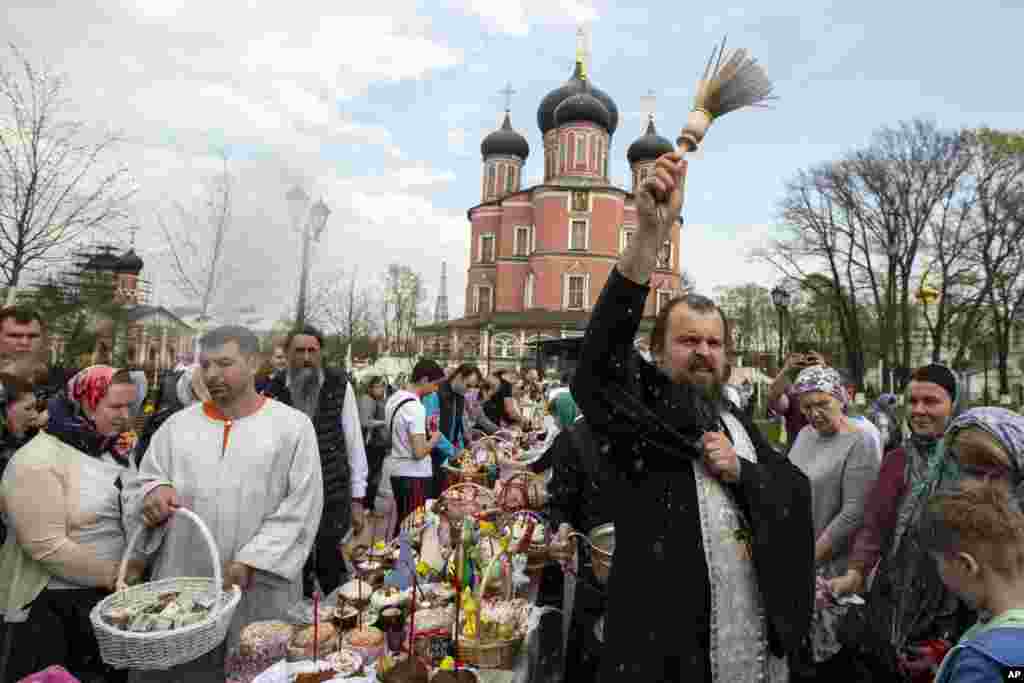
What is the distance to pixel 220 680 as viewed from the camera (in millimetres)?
2633

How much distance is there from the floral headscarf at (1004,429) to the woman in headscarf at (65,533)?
3.89 m

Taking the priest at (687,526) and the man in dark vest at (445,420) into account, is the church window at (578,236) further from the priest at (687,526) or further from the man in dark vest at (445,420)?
the priest at (687,526)

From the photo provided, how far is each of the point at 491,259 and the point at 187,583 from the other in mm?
55301

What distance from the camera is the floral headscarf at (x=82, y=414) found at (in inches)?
120

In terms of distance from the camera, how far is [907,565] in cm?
296

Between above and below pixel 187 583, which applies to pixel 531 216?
above

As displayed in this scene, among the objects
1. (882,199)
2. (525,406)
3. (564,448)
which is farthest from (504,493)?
(882,199)

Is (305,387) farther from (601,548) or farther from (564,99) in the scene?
(564,99)

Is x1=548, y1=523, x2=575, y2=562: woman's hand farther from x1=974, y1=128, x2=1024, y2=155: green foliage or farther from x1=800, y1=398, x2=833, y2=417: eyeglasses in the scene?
x1=974, y1=128, x2=1024, y2=155: green foliage

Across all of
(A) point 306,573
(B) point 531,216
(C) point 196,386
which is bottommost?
(A) point 306,573

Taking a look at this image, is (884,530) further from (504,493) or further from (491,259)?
(491,259)

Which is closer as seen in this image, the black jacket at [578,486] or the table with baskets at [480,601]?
the table with baskets at [480,601]

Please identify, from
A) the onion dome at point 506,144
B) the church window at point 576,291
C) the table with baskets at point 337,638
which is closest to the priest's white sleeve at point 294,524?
the table with baskets at point 337,638

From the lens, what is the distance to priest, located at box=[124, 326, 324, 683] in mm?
2986
